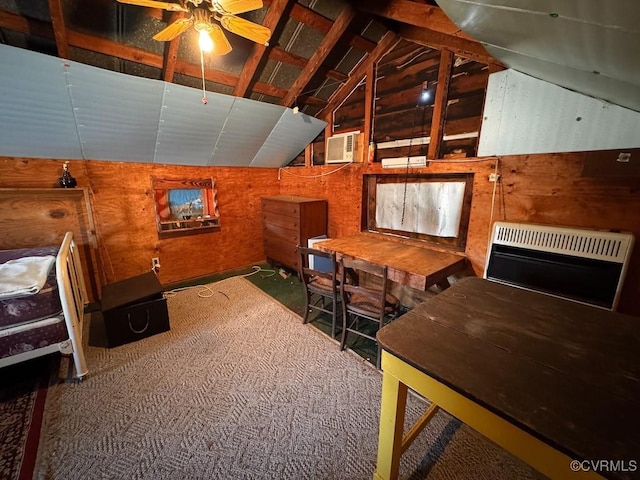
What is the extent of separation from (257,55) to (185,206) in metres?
2.09

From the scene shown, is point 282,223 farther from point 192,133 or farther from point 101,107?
point 101,107

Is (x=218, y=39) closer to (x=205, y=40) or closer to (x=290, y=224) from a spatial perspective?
(x=205, y=40)

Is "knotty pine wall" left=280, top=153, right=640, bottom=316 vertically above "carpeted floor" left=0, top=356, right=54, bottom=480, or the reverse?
"knotty pine wall" left=280, top=153, right=640, bottom=316

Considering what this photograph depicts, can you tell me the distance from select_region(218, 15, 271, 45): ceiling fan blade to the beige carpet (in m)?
2.32

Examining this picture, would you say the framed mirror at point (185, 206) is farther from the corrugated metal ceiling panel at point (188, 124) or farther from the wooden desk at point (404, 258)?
the wooden desk at point (404, 258)

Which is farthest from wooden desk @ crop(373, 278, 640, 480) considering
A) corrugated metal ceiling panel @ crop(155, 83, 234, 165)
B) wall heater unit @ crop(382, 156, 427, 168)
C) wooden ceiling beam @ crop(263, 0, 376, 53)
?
corrugated metal ceiling panel @ crop(155, 83, 234, 165)

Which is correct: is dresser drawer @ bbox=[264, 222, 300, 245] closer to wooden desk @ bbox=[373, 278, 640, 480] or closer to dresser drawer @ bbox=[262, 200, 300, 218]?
dresser drawer @ bbox=[262, 200, 300, 218]

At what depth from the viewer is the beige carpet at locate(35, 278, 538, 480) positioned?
128 cm

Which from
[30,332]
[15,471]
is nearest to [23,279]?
[30,332]

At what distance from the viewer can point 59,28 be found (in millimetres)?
1699

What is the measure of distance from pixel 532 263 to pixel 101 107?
3693mm

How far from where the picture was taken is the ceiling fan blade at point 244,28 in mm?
1536

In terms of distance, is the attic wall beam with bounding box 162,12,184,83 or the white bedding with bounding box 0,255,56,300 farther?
the attic wall beam with bounding box 162,12,184,83

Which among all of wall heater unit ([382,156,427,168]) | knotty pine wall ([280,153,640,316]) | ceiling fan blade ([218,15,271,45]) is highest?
ceiling fan blade ([218,15,271,45])
